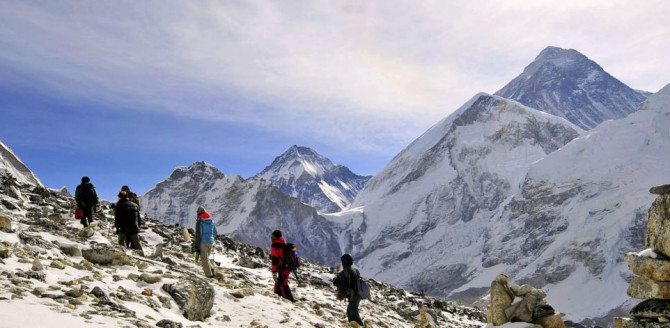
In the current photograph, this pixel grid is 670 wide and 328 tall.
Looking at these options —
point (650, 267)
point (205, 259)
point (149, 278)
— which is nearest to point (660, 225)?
Result: point (650, 267)

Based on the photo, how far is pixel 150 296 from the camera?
11984mm

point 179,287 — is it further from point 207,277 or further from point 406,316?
point 406,316

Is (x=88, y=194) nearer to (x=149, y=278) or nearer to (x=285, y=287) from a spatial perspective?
(x=285, y=287)

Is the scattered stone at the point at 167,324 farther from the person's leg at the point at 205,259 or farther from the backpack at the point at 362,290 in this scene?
the backpack at the point at 362,290

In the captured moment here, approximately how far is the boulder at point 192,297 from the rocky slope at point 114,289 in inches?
0.8

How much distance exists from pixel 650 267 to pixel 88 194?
18.4 metres

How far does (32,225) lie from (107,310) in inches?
303

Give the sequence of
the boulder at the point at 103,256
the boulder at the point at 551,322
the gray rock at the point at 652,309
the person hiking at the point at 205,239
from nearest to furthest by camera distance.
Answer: the gray rock at the point at 652,309
the boulder at the point at 103,256
the boulder at the point at 551,322
the person hiking at the point at 205,239

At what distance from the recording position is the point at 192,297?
12250 millimetres

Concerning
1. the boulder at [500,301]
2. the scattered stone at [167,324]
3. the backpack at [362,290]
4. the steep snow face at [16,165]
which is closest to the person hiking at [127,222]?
the backpack at [362,290]

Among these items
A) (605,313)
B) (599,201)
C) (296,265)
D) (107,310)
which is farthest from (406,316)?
(599,201)

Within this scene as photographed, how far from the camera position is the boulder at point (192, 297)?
39.5 ft

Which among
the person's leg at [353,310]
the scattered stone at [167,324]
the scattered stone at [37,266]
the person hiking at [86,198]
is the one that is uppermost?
the person hiking at [86,198]

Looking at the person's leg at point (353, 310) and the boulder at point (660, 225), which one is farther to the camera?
the person's leg at point (353, 310)
